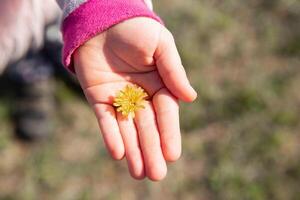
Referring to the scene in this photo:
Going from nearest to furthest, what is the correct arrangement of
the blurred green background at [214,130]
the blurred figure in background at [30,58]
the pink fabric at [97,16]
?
the pink fabric at [97,16], the blurred figure in background at [30,58], the blurred green background at [214,130]

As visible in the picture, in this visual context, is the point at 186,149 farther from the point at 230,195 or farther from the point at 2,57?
the point at 2,57

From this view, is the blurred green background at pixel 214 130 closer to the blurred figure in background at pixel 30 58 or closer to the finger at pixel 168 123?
the blurred figure in background at pixel 30 58

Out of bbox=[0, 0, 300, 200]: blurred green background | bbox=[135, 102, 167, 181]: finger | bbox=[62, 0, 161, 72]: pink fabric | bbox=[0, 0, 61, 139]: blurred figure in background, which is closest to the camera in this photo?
bbox=[135, 102, 167, 181]: finger

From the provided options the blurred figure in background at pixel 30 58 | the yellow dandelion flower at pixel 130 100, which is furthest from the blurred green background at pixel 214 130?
the yellow dandelion flower at pixel 130 100

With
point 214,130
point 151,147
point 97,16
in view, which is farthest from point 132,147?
point 214,130

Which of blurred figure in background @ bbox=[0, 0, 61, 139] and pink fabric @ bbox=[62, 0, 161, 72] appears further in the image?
blurred figure in background @ bbox=[0, 0, 61, 139]

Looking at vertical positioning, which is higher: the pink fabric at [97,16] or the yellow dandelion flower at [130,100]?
the pink fabric at [97,16]

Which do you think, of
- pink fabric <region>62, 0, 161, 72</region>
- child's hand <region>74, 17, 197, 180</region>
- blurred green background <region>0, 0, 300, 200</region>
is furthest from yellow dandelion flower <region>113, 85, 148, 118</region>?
blurred green background <region>0, 0, 300, 200</region>

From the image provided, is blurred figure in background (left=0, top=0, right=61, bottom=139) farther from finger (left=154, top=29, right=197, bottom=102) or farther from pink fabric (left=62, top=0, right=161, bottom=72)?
finger (left=154, top=29, right=197, bottom=102)
